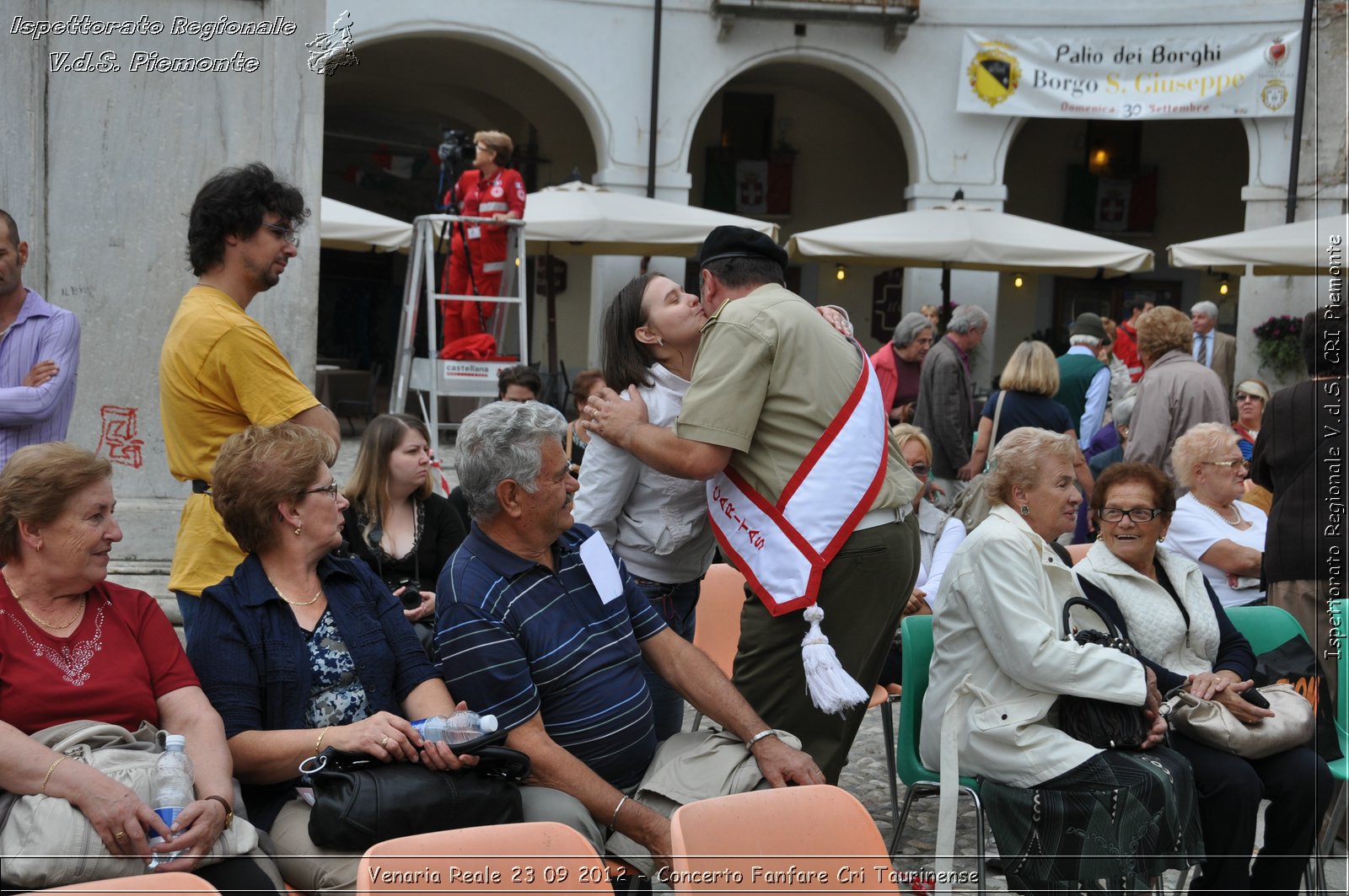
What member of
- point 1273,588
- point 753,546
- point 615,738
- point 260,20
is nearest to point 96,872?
point 615,738

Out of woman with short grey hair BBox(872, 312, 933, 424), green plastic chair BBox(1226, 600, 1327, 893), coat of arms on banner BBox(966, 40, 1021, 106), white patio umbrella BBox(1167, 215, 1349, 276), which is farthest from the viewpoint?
coat of arms on banner BBox(966, 40, 1021, 106)

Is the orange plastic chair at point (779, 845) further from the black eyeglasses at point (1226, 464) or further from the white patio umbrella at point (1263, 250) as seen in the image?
the white patio umbrella at point (1263, 250)

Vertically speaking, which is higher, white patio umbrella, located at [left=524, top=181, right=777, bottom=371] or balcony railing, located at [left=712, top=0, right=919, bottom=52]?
balcony railing, located at [left=712, top=0, right=919, bottom=52]

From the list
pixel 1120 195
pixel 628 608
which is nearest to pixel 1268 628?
pixel 628 608

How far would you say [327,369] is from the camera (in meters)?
15.8

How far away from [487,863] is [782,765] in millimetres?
935

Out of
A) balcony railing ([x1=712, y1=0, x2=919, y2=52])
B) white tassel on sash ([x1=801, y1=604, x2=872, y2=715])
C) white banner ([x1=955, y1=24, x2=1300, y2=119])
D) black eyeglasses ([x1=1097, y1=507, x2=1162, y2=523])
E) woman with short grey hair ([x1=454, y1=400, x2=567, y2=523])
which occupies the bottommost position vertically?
white tassel on sash ([x1=801, y1=604, x2=872, y2=715])

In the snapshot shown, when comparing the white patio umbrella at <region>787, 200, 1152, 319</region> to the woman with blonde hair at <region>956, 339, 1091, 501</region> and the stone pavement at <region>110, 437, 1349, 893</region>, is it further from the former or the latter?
the stone pavement at <region>110, 437, 1349, 893</region>

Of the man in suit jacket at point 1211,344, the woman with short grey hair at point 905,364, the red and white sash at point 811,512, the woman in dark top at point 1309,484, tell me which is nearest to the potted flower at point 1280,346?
the man in suit jacket at point 1211,344

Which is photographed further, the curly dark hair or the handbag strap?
the handbag strap

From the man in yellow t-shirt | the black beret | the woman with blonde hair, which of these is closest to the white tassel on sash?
the black beret

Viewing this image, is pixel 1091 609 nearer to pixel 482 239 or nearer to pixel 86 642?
pixel 86 642

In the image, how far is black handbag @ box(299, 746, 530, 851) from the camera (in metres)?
2.58

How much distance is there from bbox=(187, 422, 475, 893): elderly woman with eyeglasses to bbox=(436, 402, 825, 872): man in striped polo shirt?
174 millimetres
